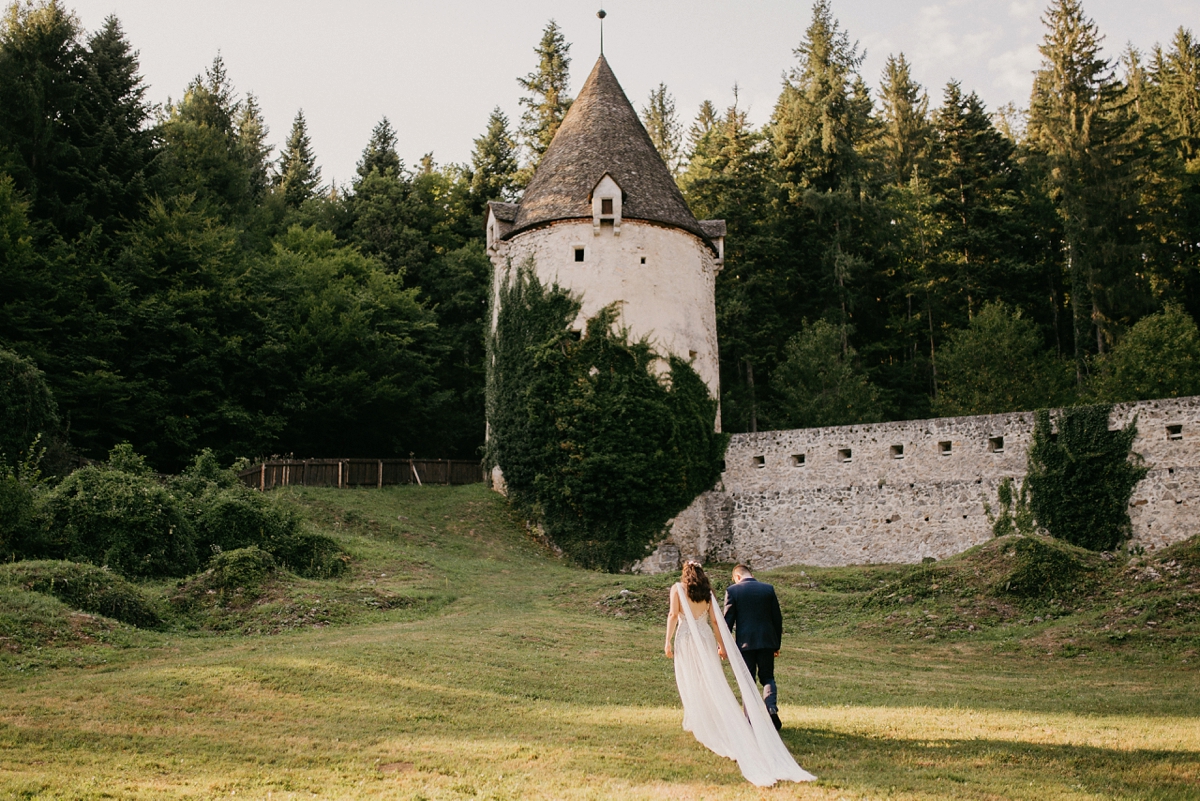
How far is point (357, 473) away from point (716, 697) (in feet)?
72.0

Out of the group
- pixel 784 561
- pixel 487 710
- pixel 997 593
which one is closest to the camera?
pixel 487 710

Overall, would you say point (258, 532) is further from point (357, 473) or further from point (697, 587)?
point (697, 587)

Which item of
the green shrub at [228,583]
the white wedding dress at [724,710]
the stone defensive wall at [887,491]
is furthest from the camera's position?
the stone defensive wall at [887,491]

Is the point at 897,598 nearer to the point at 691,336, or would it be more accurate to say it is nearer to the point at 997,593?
the point at 997,593

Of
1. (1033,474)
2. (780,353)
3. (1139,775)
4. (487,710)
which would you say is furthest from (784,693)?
(780,353)

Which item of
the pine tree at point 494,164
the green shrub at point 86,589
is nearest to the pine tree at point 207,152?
the pine tree at point 494,164

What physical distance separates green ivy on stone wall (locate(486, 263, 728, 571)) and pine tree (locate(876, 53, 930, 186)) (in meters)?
25.4

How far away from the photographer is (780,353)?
126 ft

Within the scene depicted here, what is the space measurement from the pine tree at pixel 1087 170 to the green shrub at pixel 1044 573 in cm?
1953

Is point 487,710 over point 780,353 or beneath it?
beneath

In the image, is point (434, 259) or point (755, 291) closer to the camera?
point (755, 291)

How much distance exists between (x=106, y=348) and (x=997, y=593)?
24735 mm

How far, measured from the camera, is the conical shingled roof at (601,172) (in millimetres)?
26734

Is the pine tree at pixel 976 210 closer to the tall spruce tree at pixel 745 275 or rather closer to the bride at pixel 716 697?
the tall spruce tree at pixel 745 275
